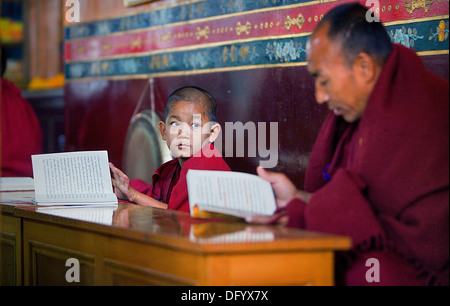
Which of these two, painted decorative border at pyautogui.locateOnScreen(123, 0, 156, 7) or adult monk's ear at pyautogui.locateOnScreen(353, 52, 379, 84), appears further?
painted decorative border at pyautogui.locateOnScreen(123, 0, 156, 7)

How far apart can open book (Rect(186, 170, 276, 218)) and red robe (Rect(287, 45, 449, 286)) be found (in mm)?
113

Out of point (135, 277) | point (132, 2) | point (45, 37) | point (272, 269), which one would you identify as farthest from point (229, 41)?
point (45, 37)

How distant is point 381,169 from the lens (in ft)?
6.07

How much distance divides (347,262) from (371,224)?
153mm

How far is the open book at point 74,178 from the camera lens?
100 inches

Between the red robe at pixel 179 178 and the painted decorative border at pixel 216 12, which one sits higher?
the painted decorative border at pixel 216 12

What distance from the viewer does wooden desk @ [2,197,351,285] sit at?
1572 millimetres

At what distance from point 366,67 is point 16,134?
130 inches

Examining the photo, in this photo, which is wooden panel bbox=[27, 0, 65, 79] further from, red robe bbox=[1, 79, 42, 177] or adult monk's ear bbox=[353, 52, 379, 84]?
adult monk's ear bbox=[353, 52, 379, 84]

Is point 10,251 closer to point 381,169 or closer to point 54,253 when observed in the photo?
point 54,253

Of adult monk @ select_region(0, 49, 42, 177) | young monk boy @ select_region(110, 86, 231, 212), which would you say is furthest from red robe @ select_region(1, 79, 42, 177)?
young monk boy @ select_region(110, 86, 231, 212)

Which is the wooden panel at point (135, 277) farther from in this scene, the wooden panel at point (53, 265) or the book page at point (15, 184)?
the book page at point (15, 184)

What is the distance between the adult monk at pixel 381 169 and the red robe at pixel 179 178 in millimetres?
616

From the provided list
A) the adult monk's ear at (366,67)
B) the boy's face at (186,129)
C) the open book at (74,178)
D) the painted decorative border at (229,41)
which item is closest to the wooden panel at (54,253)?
the open book at (74,178)
